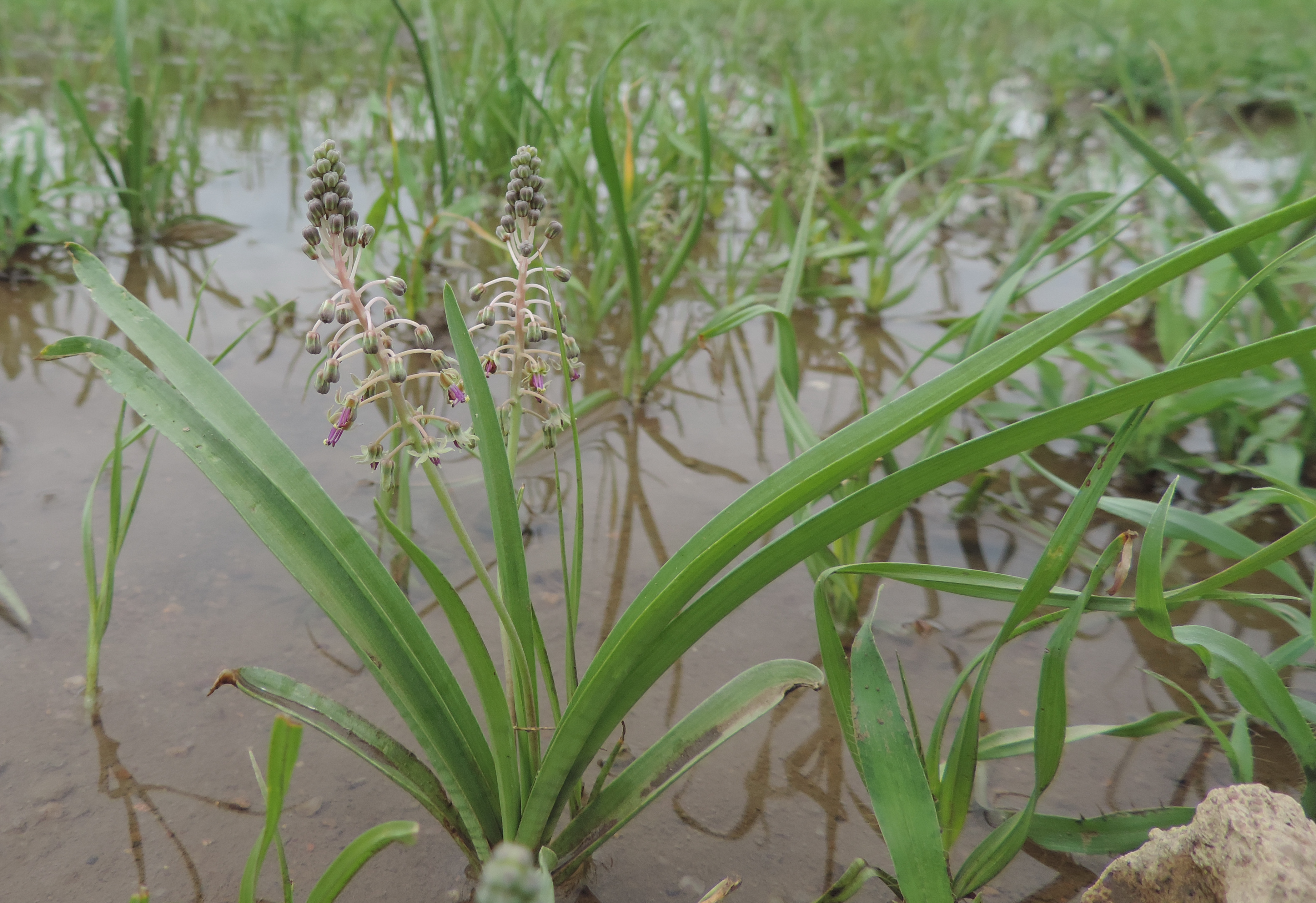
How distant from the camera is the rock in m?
0.86

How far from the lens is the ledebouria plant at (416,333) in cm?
92

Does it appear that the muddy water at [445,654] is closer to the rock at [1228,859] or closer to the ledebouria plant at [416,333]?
the rock at [1228,859]

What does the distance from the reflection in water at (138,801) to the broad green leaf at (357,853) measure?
1.08ft

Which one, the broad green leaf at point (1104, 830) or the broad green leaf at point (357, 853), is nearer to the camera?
the broad green leaf at point (357, 853)

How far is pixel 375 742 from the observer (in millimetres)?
1072

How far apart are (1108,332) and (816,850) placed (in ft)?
7.51

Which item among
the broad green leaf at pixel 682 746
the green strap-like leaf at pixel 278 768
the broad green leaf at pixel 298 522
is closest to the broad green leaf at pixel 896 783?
the broad green leaf at pixel 682 746

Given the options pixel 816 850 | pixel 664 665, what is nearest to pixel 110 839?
pixel 664 665

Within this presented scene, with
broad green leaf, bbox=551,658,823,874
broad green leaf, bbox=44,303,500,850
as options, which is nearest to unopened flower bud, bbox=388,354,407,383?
broad green leaf, bbox=44,303,500,850

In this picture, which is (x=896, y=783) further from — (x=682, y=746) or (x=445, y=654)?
(x=445, y=654)

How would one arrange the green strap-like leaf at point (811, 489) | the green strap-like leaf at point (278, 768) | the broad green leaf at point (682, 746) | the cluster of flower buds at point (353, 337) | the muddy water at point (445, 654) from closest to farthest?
the green strap-like leaf at point (278, 768), the green strap-like leaf at point (811, 489), the cluster of flower buds at point (353, 337), the broad green leaf at point (682, 746), the muddy water at point (445, 654)

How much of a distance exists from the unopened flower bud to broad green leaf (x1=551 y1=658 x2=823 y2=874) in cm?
52

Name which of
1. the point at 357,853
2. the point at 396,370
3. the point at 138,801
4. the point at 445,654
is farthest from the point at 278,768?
the point at 445,654

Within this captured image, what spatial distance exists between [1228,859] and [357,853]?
88 centimetres
